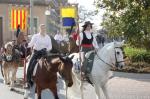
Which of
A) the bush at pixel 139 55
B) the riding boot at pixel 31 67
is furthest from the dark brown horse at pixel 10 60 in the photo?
the bush at pixel 139 55

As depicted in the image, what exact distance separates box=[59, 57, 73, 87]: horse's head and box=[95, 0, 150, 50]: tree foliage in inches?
243

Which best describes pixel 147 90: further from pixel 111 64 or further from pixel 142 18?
pixel 111 64

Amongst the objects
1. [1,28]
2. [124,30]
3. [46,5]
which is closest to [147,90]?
[124,30]

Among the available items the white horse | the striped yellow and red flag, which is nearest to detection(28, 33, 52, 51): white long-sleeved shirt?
the white horse

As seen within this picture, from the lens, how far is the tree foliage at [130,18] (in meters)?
16.5

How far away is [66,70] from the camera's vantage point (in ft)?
35.1

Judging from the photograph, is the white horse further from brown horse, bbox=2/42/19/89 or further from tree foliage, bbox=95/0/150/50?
brown horse, bbox=2/42/19/89

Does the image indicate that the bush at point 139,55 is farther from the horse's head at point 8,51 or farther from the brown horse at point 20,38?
the horse's head at point 8,51

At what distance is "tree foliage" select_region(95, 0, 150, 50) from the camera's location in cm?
1650

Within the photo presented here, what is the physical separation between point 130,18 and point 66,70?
21.7ft

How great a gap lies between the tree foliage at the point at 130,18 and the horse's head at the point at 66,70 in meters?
6.18

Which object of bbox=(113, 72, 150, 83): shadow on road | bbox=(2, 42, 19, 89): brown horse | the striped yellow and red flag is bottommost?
bbox=(113, 72, 150, 83): shadow on road

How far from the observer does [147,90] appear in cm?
1723

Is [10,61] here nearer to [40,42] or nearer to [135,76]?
[40,42]
